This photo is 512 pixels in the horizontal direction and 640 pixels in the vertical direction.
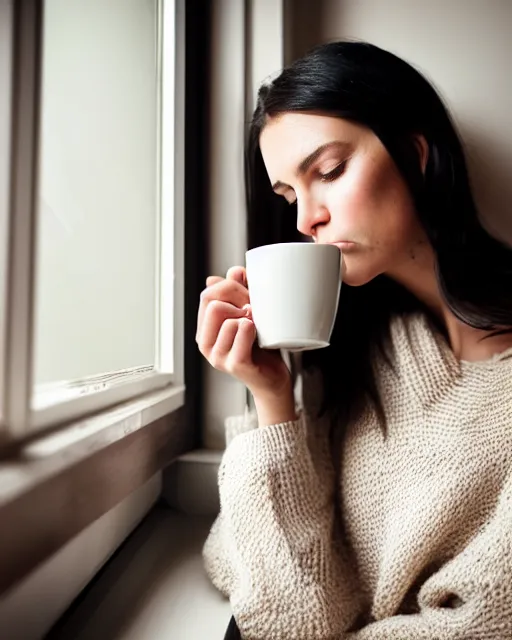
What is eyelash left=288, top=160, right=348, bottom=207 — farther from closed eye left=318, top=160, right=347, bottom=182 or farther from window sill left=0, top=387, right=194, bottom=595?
window sill left=0, top=387, right=194, bottom=595

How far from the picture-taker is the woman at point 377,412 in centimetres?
55

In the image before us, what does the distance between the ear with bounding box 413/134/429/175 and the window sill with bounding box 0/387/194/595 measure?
46 cm

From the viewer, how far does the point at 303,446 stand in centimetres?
64

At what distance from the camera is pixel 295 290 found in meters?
0.47

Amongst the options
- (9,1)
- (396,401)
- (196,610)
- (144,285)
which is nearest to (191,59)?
(144,285)

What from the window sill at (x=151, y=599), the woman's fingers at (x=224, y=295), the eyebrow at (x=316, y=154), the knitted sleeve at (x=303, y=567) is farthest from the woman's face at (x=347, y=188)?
the window sill at (x=151, y=599)

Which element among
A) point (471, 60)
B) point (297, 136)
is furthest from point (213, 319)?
point (471, 60)

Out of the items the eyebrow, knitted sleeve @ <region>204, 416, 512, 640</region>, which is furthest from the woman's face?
knitted sleeve @ <region>204, 416, 512, 640</region>

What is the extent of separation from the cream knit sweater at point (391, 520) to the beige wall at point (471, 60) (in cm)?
34

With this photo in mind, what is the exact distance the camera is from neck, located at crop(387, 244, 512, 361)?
689mm

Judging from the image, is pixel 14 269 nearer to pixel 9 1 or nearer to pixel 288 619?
pixel 9 1

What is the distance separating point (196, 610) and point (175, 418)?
0.27 meters

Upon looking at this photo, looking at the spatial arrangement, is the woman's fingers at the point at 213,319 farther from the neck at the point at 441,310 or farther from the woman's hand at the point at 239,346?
the neck at the point at 441,310

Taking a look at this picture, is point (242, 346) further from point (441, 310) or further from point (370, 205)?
point (441, 310)
